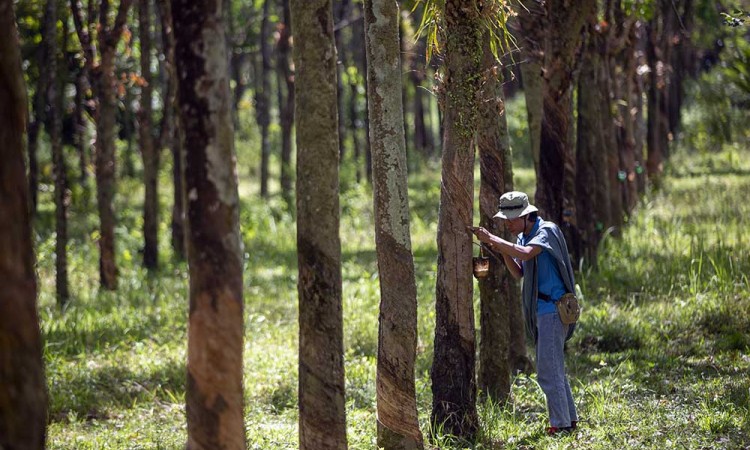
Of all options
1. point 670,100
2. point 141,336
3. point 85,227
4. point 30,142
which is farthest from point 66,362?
point 670,100

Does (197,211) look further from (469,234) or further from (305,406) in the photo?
(469,234)

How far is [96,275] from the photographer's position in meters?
18.3

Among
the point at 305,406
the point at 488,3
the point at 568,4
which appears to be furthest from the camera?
the point at 568,4

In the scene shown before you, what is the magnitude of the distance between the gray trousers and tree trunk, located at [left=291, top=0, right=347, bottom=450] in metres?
2.41

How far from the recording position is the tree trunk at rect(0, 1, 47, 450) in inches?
161

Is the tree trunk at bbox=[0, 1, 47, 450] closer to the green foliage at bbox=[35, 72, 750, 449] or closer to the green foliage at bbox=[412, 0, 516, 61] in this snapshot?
the green foliage at bbox=[412, 0, 516, 61]

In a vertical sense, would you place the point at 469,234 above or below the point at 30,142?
below

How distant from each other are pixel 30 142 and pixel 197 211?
15.0 meters

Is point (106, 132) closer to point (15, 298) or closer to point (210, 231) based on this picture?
point (210, 231)

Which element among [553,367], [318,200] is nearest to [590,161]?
[553,367]

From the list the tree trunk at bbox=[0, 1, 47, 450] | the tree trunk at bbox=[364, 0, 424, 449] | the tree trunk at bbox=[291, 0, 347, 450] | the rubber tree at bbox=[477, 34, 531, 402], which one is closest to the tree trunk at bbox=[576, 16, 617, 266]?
the rubber tree at bbox=[477, 34, 531, 402]

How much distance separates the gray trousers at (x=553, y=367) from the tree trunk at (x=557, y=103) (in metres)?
3.11

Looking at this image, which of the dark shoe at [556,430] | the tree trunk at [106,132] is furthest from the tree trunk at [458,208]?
the tree trunk at [106,132]

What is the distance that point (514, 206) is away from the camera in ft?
24.5
